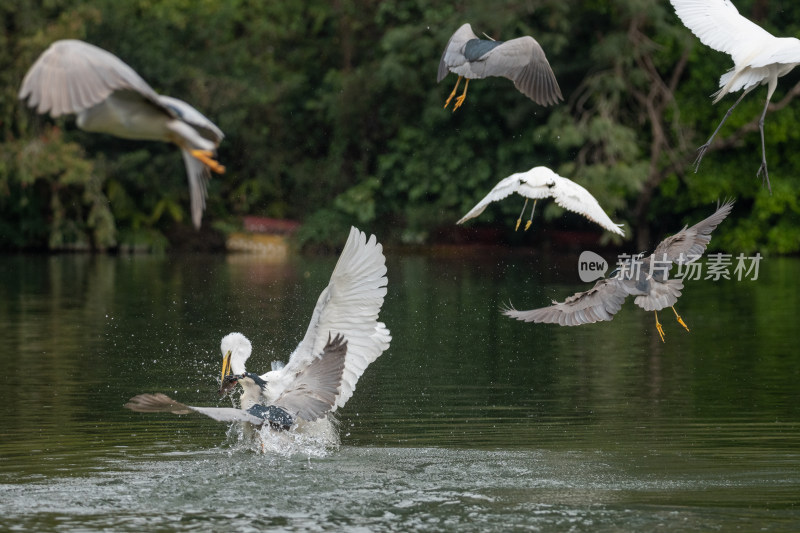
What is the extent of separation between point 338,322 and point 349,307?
14 cm

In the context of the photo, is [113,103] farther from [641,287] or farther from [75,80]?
[641,287]

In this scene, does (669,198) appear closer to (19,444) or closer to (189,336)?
(189,336)

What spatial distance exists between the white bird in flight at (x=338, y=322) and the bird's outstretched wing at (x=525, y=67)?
226 cm

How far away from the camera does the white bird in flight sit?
10.2 m

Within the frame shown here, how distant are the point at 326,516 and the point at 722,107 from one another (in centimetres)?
2908

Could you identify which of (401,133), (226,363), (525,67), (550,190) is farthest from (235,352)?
(401,133)

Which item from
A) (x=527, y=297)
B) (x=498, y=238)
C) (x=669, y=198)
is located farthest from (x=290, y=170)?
(x=527, y=297)

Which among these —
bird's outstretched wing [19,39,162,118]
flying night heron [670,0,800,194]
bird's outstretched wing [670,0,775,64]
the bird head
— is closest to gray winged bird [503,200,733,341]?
flying night heron [670,0,800,194]

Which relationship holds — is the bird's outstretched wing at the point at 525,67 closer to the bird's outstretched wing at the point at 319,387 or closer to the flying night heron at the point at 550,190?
the flying night heron at the point at 550,190

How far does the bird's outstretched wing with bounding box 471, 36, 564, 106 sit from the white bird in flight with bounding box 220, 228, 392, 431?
226 cm

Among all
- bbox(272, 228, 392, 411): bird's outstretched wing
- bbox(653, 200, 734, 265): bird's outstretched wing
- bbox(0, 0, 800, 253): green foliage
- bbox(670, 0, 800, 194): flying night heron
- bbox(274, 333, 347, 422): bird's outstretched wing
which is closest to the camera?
bbox(274, 333, 347, 422): bird's outstretched wing

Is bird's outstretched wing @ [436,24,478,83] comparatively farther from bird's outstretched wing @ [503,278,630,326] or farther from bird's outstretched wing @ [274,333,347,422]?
bird's outstretched wing @ [274,333,347,422]

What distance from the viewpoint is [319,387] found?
988 centimetres

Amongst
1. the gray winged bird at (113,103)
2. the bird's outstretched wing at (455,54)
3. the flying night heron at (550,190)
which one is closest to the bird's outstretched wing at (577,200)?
the flying night heron at (550,190)
